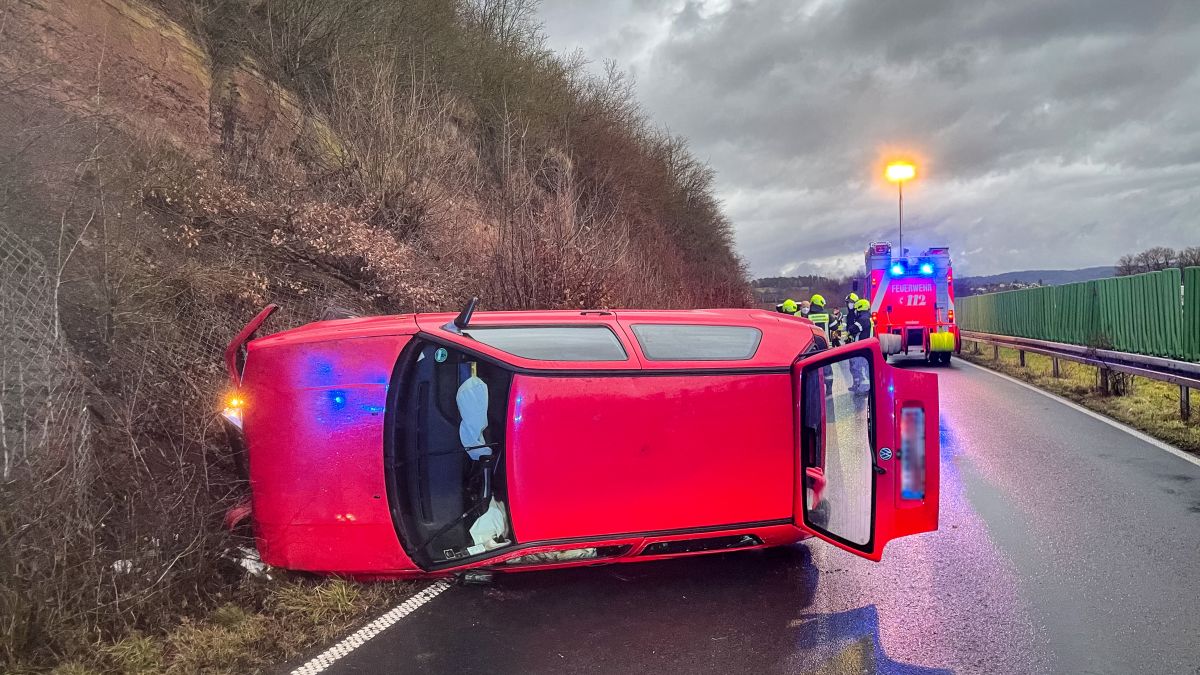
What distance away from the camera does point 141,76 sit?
985 centimetres

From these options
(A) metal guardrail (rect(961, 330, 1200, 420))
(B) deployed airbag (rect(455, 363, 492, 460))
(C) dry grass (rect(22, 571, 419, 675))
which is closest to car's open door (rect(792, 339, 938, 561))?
(B) deployed airbag (rect(455, 363, 492, 460))

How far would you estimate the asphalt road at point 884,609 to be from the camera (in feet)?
10.6

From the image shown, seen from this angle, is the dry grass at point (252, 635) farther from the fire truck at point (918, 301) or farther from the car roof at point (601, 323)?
the fire truck at point (918, 301)

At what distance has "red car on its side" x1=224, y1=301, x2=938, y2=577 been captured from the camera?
3.76 metres

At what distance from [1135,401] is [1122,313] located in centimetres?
511

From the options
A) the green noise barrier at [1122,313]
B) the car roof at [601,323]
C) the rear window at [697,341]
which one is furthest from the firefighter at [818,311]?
the rear window at [697,341]

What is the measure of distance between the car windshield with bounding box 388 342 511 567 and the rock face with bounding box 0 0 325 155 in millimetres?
5525

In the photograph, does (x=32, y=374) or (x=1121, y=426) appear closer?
(x=32, y=374)

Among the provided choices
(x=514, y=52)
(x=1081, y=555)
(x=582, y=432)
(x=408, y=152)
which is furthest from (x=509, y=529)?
(x=514, y=52)

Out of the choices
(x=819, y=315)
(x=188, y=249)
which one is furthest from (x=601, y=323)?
(x=819, y=315)

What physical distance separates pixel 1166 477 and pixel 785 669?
525cm

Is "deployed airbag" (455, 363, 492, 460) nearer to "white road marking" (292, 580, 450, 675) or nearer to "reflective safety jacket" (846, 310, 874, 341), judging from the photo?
"white road marking" (292, 580, 450, 675)

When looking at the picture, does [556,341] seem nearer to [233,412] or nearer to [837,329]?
[233,412]

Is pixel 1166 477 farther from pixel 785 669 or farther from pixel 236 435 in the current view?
pixel 236 435
